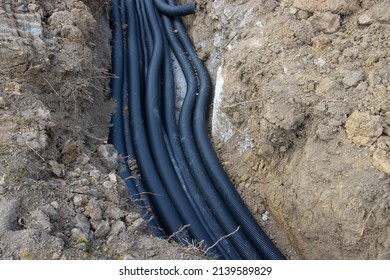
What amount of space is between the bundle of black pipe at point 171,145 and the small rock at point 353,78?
74.8 inches

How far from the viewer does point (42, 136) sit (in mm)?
4148

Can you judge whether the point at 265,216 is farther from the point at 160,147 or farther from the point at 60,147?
the point at 60,147

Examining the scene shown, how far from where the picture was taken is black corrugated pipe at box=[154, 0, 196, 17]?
24.1ft

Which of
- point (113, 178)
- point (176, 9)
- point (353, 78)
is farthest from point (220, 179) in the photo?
point (176, 9)

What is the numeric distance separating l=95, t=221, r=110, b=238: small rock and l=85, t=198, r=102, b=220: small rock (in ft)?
0.32

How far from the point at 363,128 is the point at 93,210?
2916 mm

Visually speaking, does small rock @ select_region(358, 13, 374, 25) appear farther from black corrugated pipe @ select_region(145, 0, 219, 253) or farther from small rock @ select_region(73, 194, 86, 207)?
small rock @ select_region(73, 194, 86, 207)

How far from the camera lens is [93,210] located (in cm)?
340

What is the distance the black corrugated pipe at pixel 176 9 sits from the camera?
7332 millimetres

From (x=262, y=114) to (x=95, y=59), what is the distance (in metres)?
2.65

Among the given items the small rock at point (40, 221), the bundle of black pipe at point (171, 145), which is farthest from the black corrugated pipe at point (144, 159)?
the small rock at point (40, 221)

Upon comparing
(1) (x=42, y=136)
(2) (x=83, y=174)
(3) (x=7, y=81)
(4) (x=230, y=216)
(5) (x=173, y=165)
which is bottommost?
(4) (x=230, y=216)

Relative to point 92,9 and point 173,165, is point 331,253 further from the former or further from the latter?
point 92,9

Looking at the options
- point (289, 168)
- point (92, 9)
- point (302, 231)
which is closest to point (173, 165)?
point (289, 168)
